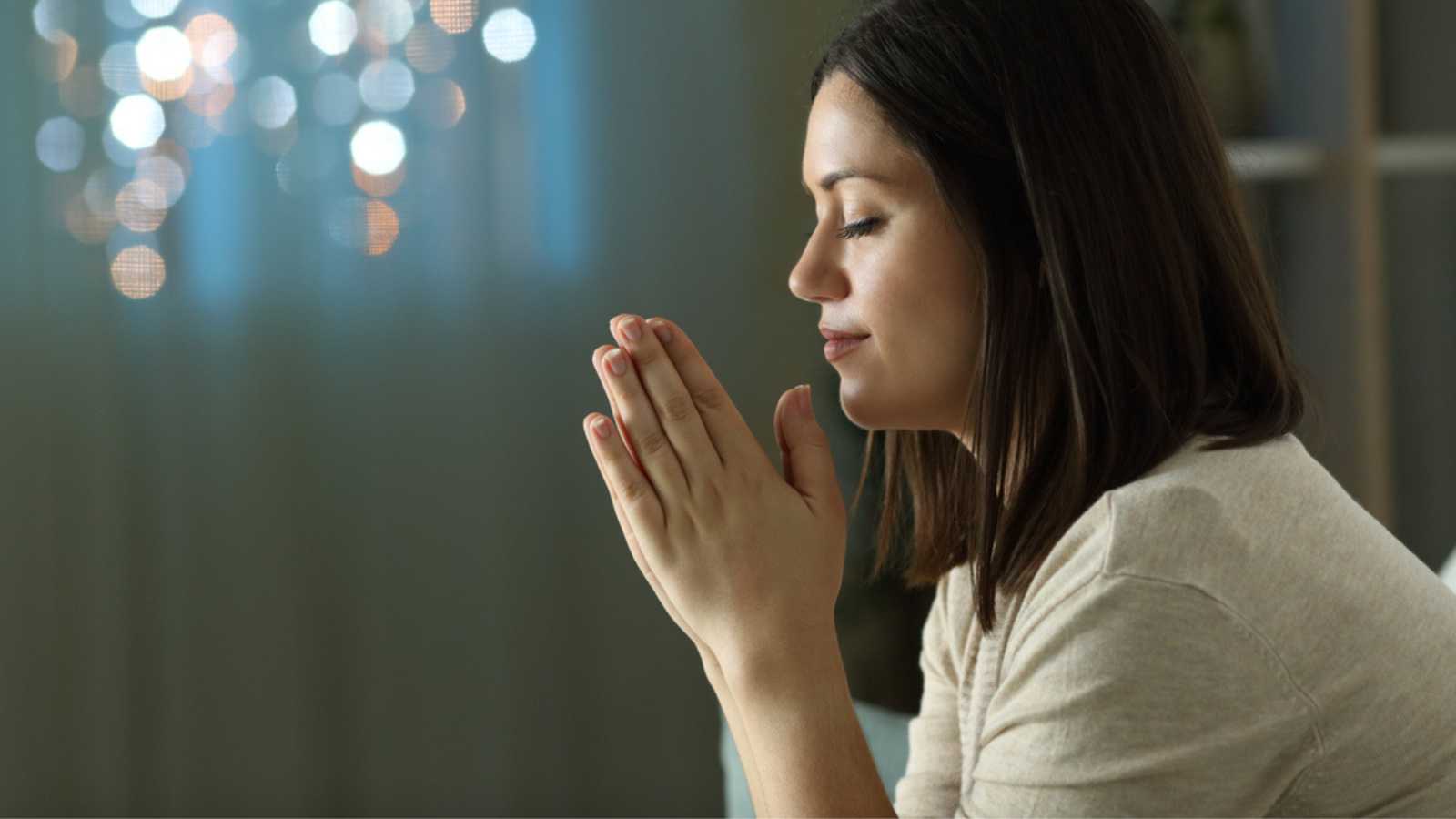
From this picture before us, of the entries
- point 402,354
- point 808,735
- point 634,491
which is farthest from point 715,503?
point 402,354

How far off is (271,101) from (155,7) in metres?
0.20

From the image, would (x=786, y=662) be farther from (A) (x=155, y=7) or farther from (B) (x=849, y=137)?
(A) (x=155, y=7)

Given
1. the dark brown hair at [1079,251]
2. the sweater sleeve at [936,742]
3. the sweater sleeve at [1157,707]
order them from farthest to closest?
1. the sweater sleeve at [936,742]
2. the dark brown hair at [1079,251]
3. the sweater sleeve at [1157,707]

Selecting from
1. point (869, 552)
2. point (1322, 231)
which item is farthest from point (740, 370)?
point (1322, 231)

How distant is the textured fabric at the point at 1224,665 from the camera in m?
0.70

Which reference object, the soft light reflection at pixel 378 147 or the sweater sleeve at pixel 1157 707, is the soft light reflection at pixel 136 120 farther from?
the sweater sleeve at pixel 1157 707

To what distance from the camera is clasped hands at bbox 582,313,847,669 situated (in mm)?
887

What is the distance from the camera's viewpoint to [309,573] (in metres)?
2.09

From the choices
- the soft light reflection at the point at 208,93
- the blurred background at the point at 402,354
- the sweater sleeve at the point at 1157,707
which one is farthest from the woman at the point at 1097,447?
the soft light reflection at the point at 208,93

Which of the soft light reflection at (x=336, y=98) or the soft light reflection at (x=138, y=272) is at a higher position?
the soft light reflection at (x=336, y=98)

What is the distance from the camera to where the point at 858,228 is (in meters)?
0.93

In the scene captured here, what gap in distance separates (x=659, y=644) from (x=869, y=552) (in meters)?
0.36

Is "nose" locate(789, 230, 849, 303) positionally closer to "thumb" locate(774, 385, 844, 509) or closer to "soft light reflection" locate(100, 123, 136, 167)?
"thumb" locate(774, 385, 844, 509)

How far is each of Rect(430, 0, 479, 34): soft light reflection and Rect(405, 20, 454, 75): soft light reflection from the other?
0.01m
